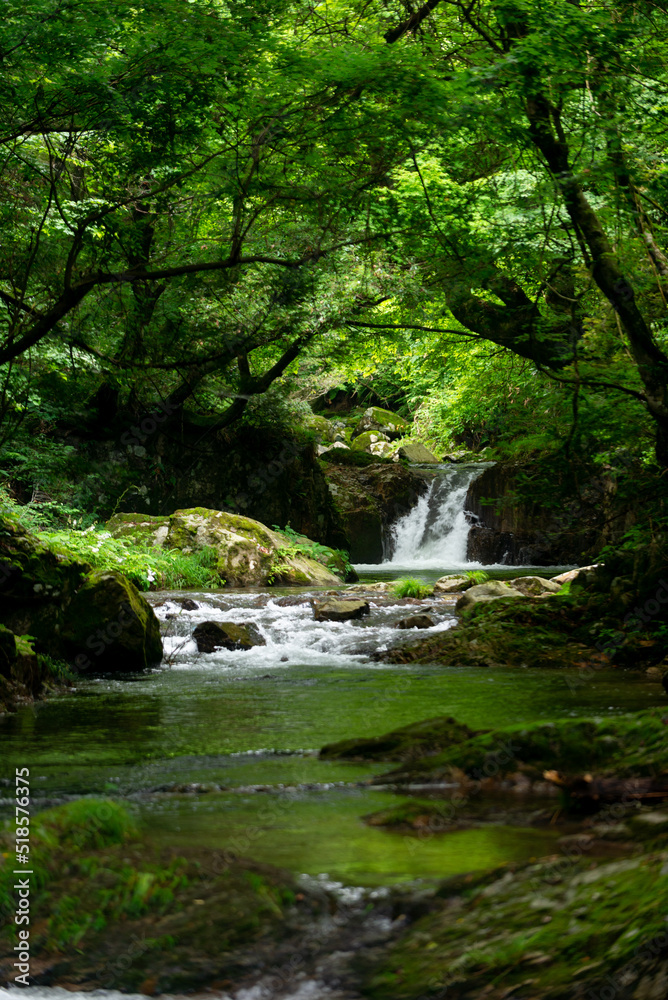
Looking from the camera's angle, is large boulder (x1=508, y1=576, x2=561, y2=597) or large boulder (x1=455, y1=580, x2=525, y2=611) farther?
large boulder (x1=508, y1=576, x2=561, y2=597)

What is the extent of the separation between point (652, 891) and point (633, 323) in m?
6.82

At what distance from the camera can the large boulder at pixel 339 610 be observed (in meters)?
12.6

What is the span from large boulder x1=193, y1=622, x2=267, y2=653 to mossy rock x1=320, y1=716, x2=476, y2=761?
579cm

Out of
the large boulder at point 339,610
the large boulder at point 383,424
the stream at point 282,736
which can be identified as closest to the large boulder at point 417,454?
the large boulder at point 383,424

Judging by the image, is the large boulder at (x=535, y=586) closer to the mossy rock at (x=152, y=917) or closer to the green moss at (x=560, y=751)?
the green moss at (x=560, y=751)

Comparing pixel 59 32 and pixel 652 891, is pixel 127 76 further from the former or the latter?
pixel 652 891

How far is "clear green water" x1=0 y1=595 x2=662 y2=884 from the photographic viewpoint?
140 inches

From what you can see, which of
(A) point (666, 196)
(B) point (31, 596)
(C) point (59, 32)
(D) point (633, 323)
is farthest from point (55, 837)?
(A) point (666, 196)

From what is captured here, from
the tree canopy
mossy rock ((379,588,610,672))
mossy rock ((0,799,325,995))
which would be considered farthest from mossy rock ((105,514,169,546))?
mossy rock ((0,799,325,995))

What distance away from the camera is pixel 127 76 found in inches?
241

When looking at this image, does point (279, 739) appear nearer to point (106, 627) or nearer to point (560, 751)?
point (560, 751)

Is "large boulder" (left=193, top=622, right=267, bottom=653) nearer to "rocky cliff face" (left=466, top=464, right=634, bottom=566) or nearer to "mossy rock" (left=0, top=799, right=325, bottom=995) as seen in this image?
"mossy rock" (left=0, top=799, right=325, bottom=995)

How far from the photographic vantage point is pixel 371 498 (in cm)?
2514

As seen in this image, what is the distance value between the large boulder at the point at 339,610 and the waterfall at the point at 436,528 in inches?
445
